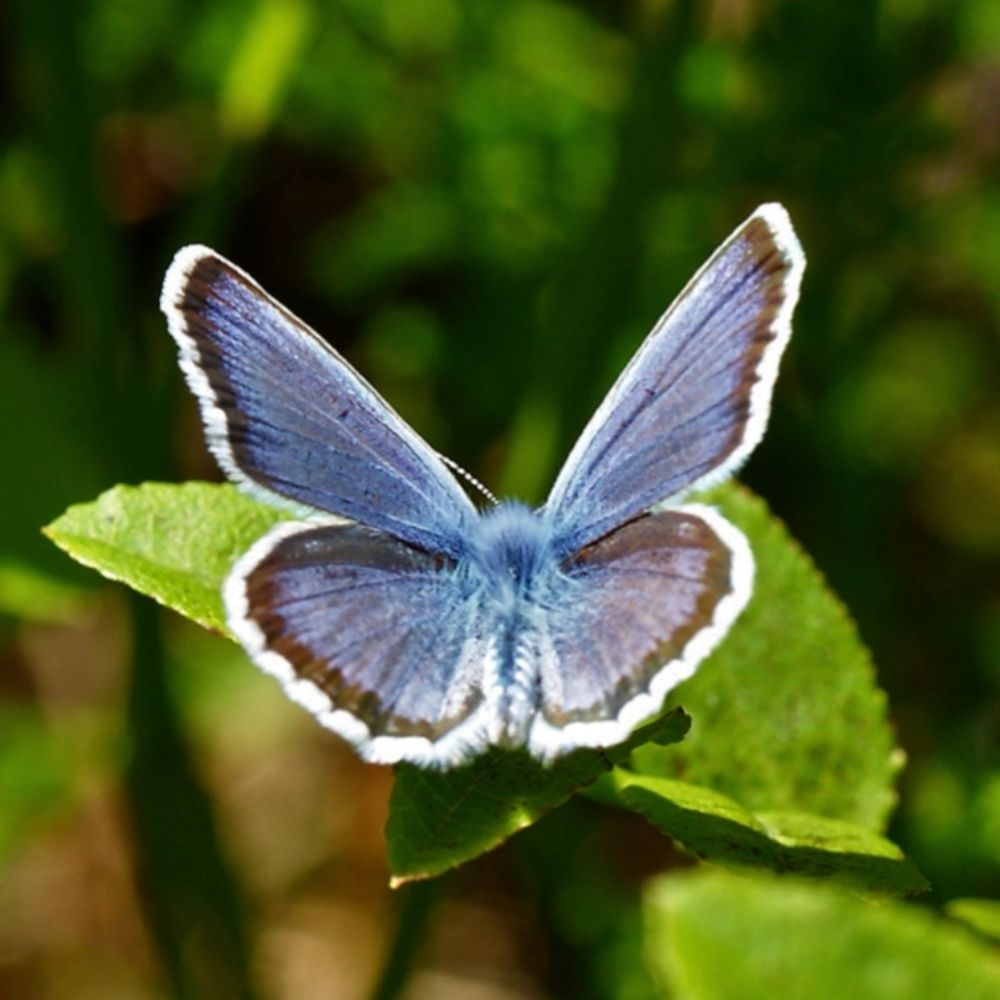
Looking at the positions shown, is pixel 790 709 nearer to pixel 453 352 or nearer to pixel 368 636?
pixel 368 636

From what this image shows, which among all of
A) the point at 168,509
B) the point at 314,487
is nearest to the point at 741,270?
the point at 314,487

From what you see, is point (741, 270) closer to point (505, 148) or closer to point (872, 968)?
point (872, 968)

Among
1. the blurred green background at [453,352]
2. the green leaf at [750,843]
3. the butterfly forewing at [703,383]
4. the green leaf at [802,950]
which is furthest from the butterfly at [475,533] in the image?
the blurred green background at [453,352]

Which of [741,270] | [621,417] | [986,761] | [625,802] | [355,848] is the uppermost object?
[741,270]

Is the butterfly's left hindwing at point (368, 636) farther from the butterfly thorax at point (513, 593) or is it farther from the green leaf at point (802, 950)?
the green leaf at point (802, 950)

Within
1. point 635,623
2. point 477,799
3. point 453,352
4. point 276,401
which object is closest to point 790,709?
point 635,623

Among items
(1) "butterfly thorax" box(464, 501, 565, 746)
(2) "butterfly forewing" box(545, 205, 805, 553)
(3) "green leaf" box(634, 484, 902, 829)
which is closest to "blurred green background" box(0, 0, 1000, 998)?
(3) "green leaf" box(634, 484, 902, 829)
